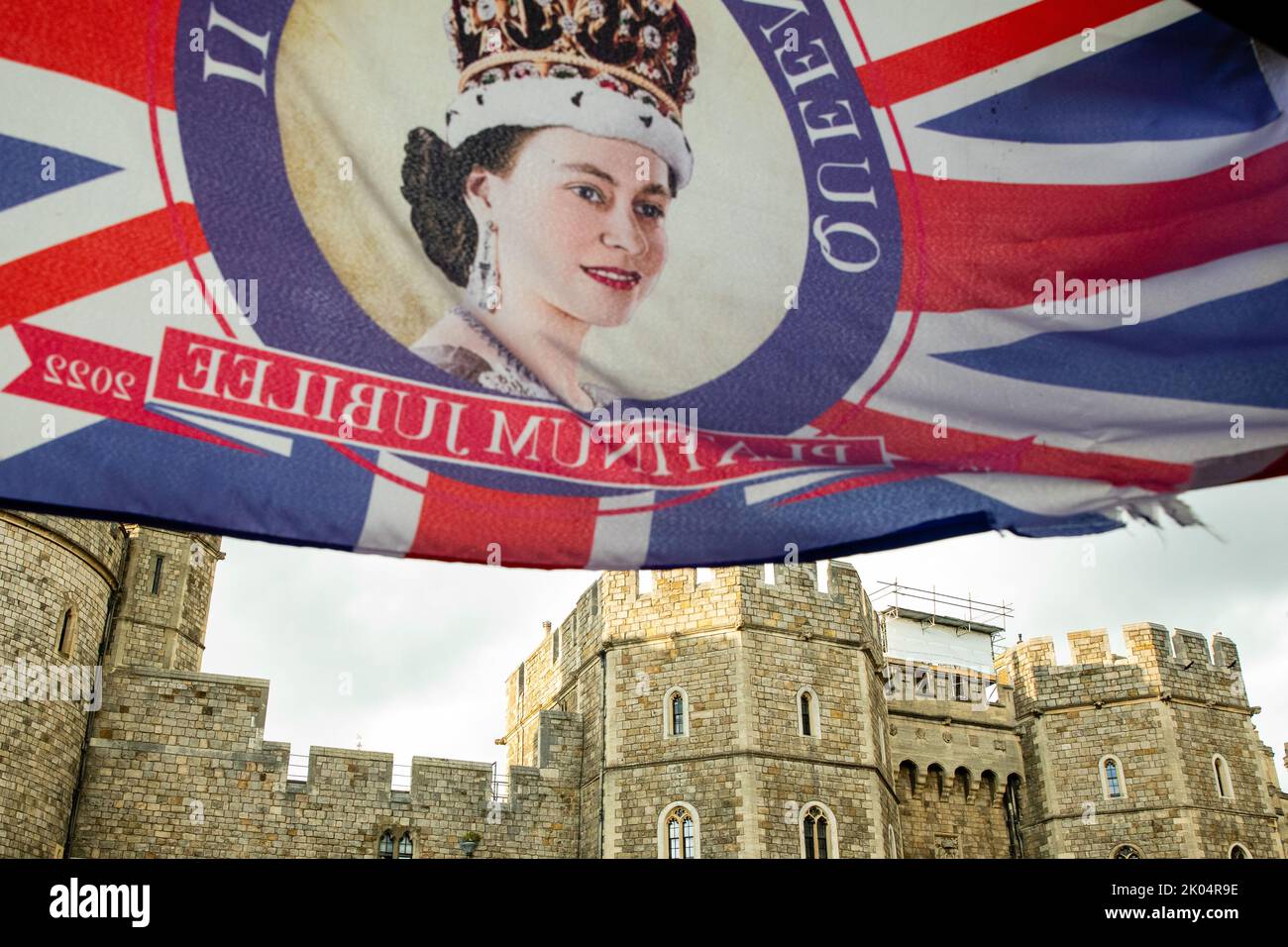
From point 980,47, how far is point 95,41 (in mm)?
3317

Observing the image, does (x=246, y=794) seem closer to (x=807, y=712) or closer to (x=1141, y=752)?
(x=807, y=712)

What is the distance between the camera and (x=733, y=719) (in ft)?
71.9

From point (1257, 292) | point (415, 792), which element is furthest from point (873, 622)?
point (1257, 292)

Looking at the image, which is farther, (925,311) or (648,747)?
(648,747)

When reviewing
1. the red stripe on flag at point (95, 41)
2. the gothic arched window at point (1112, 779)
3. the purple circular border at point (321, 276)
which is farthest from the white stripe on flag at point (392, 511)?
the gothic arched window at point (1112, 779)

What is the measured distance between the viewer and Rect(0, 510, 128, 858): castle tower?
1852cm

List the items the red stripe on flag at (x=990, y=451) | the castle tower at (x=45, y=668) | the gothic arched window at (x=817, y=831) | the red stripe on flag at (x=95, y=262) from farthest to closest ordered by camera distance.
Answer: the gothic arched window at (x=817, y=831)
the castle tower at (x=45, y=668)
the red stripe on flag at (x=990, y=451)
the red stripe on flag at (x=95, y=262)

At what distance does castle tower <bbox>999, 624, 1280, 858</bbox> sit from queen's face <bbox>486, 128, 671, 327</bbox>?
2334cm

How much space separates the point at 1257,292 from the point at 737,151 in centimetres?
208

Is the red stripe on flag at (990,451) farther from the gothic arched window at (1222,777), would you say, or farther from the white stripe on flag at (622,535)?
the gothic arched window at (1222,777)

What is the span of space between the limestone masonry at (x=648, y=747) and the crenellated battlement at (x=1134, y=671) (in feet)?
0.18

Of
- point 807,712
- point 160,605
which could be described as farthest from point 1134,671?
point 160,605

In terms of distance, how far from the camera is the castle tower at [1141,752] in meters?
25.9
